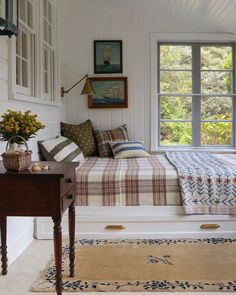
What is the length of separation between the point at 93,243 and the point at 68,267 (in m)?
0.49

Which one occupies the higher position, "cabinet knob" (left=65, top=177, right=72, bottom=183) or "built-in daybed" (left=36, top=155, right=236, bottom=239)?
"cabinet knob" (left=65, top=177, right=72, bottom=183)

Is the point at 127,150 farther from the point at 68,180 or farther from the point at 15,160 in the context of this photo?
the point at 15,160

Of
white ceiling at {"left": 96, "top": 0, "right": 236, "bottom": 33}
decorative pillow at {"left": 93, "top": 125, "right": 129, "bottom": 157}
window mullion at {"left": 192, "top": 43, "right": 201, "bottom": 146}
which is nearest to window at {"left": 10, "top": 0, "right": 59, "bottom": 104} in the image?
decorative pillow at {"left": 93, "top": 125, "right": 129, "bottom": 157}

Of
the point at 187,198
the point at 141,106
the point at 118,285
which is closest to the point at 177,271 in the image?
the point at 118,285

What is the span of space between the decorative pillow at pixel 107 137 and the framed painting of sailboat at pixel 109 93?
12.8 inches

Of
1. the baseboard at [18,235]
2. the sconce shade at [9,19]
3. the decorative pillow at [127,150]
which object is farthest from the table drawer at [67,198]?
the decorative pillow at [127,150]

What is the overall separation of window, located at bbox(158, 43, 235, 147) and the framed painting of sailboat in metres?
0.49

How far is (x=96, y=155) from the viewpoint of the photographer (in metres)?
4.36

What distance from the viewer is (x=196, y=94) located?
15.4 feet

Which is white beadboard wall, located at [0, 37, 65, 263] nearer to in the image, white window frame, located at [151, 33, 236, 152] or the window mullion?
white window frame, located at [151, 33, 236, 152]

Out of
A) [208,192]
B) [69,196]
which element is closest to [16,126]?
[69,196]

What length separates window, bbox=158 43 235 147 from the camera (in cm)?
470

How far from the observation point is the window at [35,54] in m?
2.90

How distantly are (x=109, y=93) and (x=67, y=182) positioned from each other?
2680 millimetres
